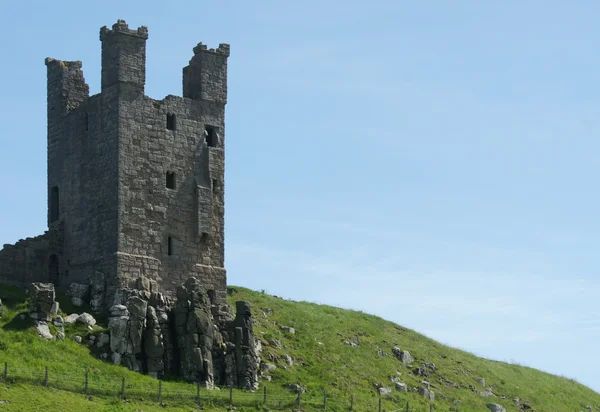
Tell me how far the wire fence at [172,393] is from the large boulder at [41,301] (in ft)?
16.5

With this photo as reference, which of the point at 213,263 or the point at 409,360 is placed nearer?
the point at 213,263

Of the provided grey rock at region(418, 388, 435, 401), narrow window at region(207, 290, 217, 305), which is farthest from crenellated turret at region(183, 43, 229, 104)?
grey rock at region(418, 388, 435, 401)

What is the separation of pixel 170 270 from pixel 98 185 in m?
6.30

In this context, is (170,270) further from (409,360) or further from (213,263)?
(409,360)

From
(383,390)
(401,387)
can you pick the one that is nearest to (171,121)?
(383,390)

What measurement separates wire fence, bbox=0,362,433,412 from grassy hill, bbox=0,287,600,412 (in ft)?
0.25

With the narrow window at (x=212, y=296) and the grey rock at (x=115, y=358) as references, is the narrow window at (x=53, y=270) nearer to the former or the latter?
the narrow window at (x=212, y=296)

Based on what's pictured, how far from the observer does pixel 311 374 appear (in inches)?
3819

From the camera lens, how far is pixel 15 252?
9600 cm

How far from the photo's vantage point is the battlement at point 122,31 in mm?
95625

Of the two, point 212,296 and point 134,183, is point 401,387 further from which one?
point 134,183

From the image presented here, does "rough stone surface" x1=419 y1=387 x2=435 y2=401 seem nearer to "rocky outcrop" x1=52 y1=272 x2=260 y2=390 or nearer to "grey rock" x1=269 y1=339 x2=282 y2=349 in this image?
"grey rock" x1=269 y1=339 x2=282 y2=349

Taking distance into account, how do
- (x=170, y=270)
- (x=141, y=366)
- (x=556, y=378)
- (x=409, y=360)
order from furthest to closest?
(x=556, y=378)
(x=409, y=360)
(x=170, y=270)
(x=141, y=366)

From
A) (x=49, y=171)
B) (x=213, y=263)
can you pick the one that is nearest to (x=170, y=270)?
(x=213, y=263)
